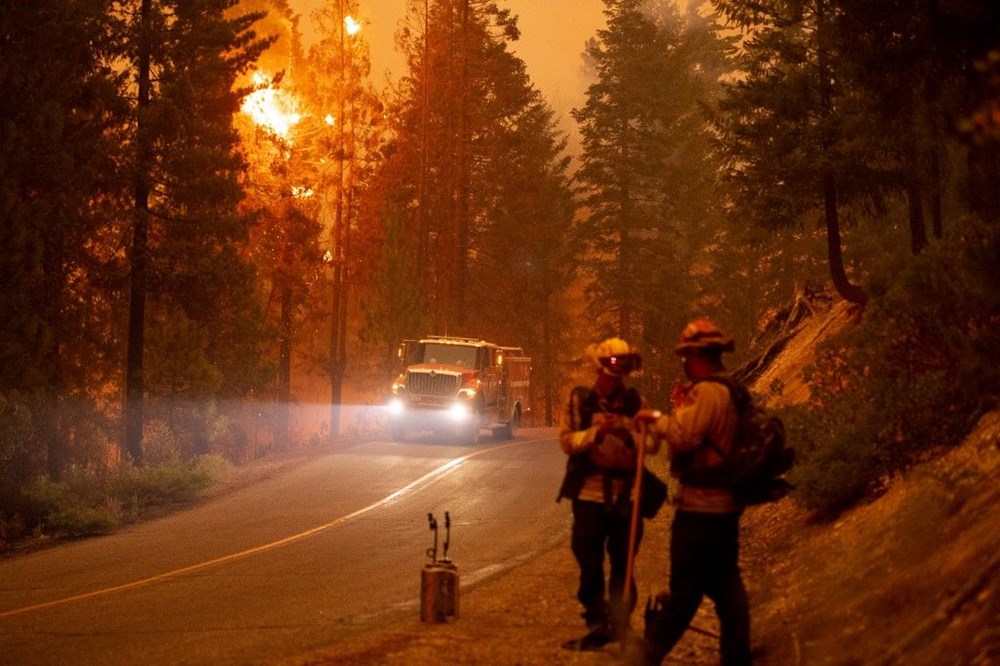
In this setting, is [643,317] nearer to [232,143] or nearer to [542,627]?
[232,143]

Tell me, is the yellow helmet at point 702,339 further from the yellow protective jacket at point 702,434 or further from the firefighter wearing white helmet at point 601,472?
the firefighter wearing white helmet at point 601,472

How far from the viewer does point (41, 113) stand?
2191 centimetres

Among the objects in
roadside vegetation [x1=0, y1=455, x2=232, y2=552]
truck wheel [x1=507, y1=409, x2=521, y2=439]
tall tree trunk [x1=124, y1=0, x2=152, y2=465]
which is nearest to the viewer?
roadside vegetation [x1=0, y1=455, x2=232, y2=552]

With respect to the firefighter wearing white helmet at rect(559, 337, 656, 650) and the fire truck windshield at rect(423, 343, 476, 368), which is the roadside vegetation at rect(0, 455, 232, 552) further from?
the firefighter wearing white helmet at rect(559, 337, 656, 650)

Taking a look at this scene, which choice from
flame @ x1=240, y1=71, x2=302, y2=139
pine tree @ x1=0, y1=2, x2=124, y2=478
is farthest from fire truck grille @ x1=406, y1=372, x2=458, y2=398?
flame @ x1=240, y1=71, x2=302, y2=139

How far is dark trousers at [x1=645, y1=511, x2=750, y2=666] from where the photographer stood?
655 centimetres

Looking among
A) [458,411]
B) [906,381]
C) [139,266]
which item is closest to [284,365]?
[458,411]

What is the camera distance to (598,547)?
792 cm

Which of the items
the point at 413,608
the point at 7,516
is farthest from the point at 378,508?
the point at 413,608

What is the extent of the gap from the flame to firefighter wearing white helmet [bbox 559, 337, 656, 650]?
3506cm

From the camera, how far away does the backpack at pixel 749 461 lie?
6.50 m

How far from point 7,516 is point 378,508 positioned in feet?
22.9

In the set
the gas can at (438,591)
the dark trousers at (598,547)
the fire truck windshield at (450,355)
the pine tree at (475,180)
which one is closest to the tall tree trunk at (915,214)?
the gas can at (438,591)

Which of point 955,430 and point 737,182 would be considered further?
point 737,182
